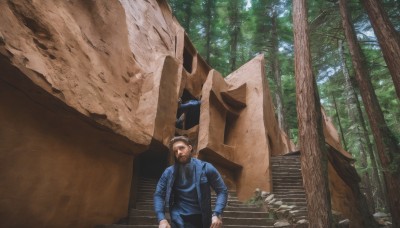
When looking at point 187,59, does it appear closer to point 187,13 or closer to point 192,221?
point 187,13

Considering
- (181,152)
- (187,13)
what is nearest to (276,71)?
(187,13)

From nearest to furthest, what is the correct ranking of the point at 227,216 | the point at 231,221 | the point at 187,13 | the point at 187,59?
1. the point at 231,221
2. the point at 227,216
3. the point at 187,59
4. the point at 187,13

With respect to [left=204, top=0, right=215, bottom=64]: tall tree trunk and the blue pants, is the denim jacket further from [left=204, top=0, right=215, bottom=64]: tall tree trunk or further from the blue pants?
[left=204, top=0, right=215, bottom=64]: tall tree trunk

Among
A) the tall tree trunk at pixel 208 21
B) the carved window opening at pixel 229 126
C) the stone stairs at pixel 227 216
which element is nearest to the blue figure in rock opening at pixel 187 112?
the carved window opening at pixel 229 126

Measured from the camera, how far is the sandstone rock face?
4.61 meters

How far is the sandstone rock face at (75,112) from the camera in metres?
4.61

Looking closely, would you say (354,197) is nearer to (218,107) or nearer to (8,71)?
(218,107)

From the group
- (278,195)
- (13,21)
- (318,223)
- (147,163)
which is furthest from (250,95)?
(13,21)

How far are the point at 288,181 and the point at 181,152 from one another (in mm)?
9526

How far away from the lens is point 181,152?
3445 millimetres

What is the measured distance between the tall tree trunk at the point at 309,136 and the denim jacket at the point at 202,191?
2.98 meters

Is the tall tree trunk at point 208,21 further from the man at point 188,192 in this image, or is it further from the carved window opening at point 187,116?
the man at point 188,192

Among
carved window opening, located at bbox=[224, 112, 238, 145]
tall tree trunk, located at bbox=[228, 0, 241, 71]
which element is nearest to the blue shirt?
carved window opening, located at bbox=[224, 112, 238, 145]

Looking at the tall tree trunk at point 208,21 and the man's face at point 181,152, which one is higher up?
the tall tree trunk at point 208,21
